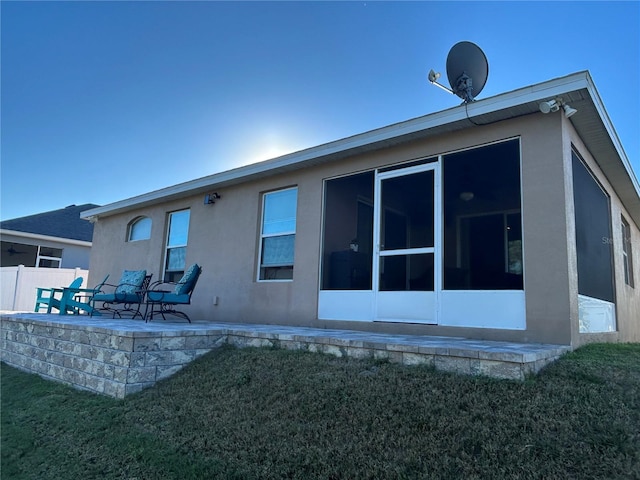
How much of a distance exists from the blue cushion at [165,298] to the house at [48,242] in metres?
13.0

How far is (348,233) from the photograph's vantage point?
6492 millimetres

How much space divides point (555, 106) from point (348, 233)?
3253 mm

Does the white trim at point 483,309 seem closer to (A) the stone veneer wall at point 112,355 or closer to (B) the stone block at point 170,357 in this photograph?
(A) the stone veneer wall at point 112,355

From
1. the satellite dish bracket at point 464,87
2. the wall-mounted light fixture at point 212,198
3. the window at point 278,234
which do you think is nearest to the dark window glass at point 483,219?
the satellite dish bracket at point 464,87

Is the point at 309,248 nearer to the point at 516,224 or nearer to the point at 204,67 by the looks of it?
the point at 516,224

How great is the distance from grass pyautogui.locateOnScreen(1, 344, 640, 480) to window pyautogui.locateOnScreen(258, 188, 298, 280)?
2828mm

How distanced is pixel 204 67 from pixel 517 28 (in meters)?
6.54

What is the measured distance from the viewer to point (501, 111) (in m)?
4.70

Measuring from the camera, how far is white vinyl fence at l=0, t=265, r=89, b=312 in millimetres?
14539

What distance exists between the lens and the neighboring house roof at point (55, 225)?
16.5m

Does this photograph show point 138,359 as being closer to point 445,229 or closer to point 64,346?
point 64,346

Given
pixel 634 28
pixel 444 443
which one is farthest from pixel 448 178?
pixel 634 28

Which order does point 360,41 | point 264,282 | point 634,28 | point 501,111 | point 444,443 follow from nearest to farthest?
1. point 444,443
2. point 501,111
3. point 634,28
4. point 264,282
5. point 360,41

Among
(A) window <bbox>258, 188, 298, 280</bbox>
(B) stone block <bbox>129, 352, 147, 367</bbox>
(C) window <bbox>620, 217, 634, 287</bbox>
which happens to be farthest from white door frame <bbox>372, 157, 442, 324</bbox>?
(C) window <bbox>620, 217, 634, 287</bbox>
